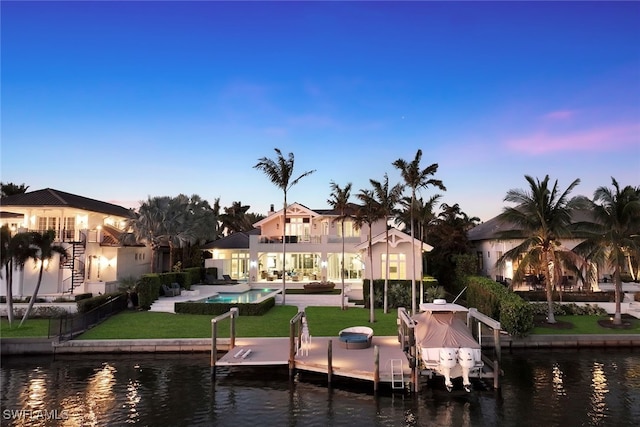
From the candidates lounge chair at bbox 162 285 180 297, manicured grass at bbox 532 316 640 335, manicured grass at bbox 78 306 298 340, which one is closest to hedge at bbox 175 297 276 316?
manicured grass at bbox 78 306 298 340

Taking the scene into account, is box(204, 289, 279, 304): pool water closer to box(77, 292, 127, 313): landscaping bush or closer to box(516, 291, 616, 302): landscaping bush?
box(77, 292, 127, 313): landscaping bush

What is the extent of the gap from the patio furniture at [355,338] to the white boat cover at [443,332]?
269cm

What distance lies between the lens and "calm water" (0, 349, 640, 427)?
441 inches

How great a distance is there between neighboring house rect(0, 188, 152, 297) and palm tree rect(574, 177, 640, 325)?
104 ft

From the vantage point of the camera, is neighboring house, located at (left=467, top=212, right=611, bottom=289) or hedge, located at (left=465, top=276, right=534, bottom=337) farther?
neighboring house, located at (left=467, top=212, right=611, bottom=289)

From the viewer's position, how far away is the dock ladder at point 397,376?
1325 centimetres

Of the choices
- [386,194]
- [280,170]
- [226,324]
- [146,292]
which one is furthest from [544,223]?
[146,292]

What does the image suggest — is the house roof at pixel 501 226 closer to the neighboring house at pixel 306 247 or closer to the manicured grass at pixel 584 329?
the manicured grass at pixel 584 329

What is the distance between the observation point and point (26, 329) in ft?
65.9

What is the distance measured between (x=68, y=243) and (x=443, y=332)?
28.0 m

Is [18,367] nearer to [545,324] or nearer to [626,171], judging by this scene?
[545,324]

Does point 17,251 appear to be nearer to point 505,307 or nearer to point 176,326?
point 176,326

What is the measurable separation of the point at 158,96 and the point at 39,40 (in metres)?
8.99

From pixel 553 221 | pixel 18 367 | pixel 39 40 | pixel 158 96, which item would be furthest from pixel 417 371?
pixel 158 96
